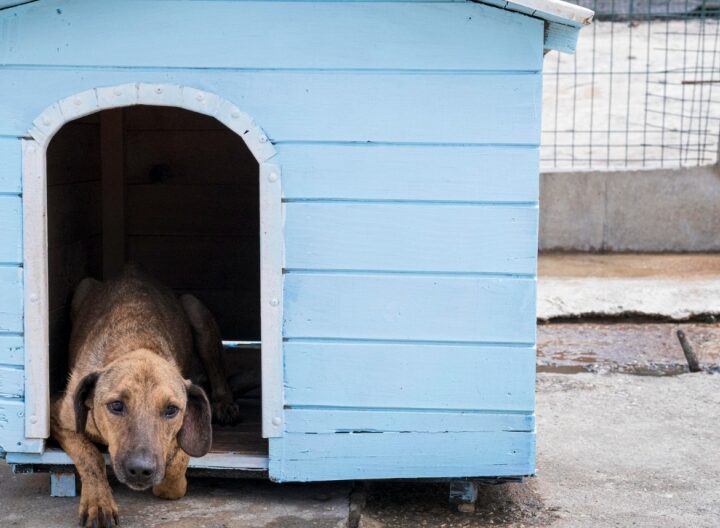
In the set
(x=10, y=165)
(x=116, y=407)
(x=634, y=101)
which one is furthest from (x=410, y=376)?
(x=634, y=101)

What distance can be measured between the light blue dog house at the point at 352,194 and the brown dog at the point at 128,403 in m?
0.22

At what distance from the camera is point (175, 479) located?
172 inches

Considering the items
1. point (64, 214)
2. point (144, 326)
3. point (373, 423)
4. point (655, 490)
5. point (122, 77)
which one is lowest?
point (655, 490)

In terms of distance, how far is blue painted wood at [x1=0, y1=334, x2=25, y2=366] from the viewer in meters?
4.32

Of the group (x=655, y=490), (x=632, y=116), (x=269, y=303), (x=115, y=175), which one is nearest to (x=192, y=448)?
(x=269, y=303)

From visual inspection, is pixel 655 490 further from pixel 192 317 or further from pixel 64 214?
pixel 64 214

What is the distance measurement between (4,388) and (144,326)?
613mm

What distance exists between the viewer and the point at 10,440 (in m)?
4.38

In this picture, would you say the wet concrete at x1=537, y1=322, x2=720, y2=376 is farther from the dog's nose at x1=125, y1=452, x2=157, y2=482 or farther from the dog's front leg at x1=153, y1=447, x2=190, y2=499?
the dog's nose at x1=125, y1=452, x2=157, y2=482

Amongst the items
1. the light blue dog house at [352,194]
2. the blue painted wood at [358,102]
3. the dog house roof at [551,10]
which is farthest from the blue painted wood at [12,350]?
the dog house roof at [551,10]

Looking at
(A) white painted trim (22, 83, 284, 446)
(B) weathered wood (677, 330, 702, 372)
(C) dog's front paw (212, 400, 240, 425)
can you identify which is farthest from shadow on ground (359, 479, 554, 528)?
(B) weathered wood (677, 330, 702, 372)

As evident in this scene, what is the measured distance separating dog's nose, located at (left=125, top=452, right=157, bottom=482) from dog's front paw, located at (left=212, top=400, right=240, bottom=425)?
1316mm

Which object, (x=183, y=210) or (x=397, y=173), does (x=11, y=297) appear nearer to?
(x=397, y=173)

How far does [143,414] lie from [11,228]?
887 millimetres
